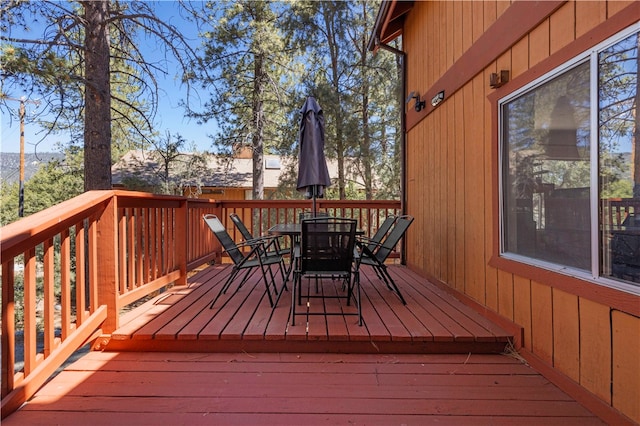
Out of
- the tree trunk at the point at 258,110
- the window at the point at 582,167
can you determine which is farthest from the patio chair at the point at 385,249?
the tree trunk at the point at 258,110

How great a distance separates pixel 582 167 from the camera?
1977 millimetres

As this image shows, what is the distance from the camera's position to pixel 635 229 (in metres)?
1.70

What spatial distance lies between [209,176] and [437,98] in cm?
1066

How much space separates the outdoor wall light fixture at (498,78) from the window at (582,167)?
15cm

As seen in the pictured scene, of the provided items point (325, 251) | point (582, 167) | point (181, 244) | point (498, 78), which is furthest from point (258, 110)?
point (582, 167)

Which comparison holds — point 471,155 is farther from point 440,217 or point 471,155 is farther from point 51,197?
point 51,197

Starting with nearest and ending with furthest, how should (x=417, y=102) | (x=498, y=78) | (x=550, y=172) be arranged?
(x=550, y=172) < (x=498, y=78) < (x=417, y=102)

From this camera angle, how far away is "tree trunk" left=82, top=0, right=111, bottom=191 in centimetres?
541

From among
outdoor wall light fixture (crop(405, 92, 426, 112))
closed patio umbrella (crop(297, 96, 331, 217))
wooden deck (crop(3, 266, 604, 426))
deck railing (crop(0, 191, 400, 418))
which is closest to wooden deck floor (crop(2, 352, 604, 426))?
wooden deck (crop(3, 266, 604, 426))

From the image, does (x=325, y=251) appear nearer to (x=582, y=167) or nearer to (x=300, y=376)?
(x=300, y=376)

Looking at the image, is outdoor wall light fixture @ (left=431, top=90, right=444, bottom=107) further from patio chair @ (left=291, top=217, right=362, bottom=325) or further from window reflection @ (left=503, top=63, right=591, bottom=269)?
patio chair @ (left=291, top=217, right=362, bottom=325)

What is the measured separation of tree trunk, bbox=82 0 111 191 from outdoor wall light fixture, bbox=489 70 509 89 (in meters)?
5.59

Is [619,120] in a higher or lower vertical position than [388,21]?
lower

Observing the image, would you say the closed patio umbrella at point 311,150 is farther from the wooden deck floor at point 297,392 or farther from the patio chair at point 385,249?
the wooden deck floor at point 297,392
